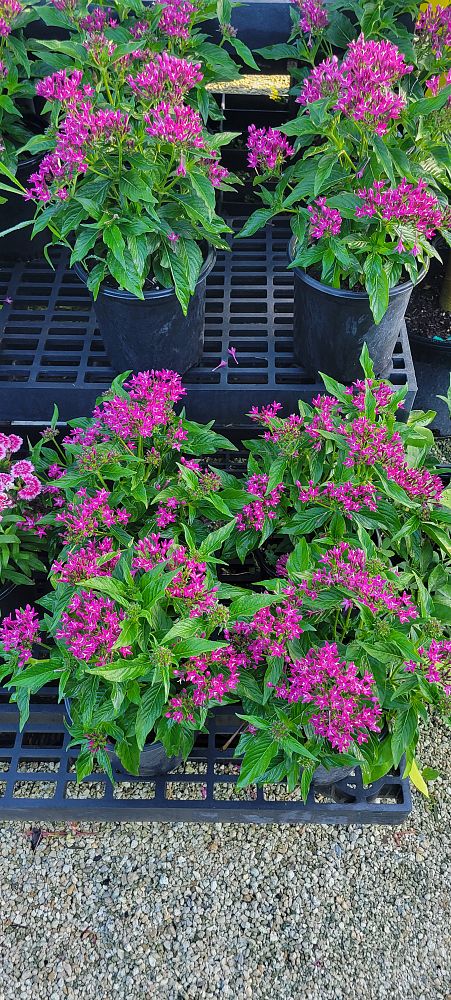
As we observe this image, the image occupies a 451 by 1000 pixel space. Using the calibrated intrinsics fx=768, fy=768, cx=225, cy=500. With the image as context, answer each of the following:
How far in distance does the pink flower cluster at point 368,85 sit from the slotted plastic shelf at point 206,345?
785mm

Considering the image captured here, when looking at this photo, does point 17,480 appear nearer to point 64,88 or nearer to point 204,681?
point 204,681

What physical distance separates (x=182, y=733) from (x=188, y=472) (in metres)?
0.61

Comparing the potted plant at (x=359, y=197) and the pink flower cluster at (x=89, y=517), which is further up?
the potted plant at (x=359, y=197)

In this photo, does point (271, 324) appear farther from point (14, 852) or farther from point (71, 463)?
point (14, 852)

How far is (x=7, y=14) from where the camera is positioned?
2.27m

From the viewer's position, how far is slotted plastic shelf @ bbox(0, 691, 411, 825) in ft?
6.62

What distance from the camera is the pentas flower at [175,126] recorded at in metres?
1.78

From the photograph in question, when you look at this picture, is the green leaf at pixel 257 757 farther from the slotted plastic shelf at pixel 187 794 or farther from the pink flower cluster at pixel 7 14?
the pink flower cluster at pixel 7 14

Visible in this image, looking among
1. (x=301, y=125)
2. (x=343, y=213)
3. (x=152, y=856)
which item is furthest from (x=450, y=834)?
(x=301, y=125)

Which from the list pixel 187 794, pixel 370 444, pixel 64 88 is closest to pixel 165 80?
pixel 64 88

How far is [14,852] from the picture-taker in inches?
84.7

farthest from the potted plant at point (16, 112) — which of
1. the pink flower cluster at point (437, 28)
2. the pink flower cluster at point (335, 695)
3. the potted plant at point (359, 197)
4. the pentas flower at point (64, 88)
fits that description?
the pink flower cluster at point (335, 695)

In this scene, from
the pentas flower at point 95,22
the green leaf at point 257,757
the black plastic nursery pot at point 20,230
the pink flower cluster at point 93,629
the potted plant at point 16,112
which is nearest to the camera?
the pink flower cluster at point 93,629

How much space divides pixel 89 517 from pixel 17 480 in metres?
0.38
